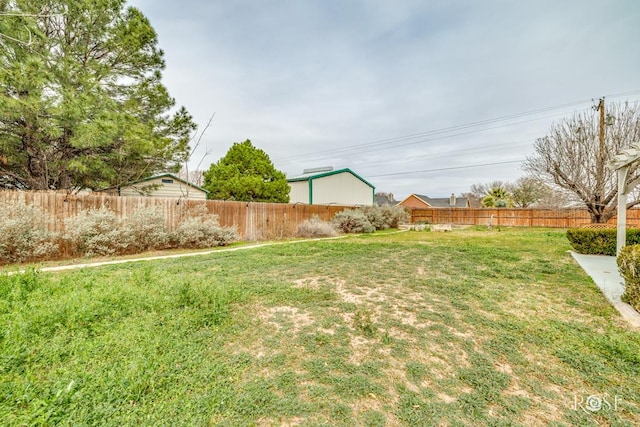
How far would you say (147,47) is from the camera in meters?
11.2

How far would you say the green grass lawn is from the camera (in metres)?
1.76

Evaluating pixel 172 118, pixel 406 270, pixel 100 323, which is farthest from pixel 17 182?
pixel 406 270

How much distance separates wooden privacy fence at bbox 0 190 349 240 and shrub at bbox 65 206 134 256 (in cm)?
36

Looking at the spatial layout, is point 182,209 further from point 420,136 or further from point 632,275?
point 420,136

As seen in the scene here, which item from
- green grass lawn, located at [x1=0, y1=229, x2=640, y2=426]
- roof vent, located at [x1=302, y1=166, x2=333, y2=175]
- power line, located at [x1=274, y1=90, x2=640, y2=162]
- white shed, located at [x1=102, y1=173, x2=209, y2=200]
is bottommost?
green grass lawn, located at [x1=0, y1=229, x2=640, y2=426]

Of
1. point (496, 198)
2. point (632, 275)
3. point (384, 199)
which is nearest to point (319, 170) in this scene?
point (632, 275)

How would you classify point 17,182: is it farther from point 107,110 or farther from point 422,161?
point 422,161

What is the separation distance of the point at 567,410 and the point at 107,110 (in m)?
13.2

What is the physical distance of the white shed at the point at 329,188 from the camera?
1969cm

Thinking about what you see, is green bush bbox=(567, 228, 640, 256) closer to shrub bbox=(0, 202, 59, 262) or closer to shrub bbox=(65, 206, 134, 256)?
shrub bbox=(65, 206, 134, 256)

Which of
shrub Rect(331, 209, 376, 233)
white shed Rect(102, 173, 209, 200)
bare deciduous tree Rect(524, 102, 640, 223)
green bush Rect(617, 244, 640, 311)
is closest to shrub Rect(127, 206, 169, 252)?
white shed Rect(102, 173, 209, 200)

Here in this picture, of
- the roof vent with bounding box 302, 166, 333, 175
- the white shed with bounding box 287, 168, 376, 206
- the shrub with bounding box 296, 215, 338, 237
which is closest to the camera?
the shrub with bounding box 296, 215, 338, 237

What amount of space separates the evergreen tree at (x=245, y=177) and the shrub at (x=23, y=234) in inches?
334

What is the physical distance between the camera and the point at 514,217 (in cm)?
2125
